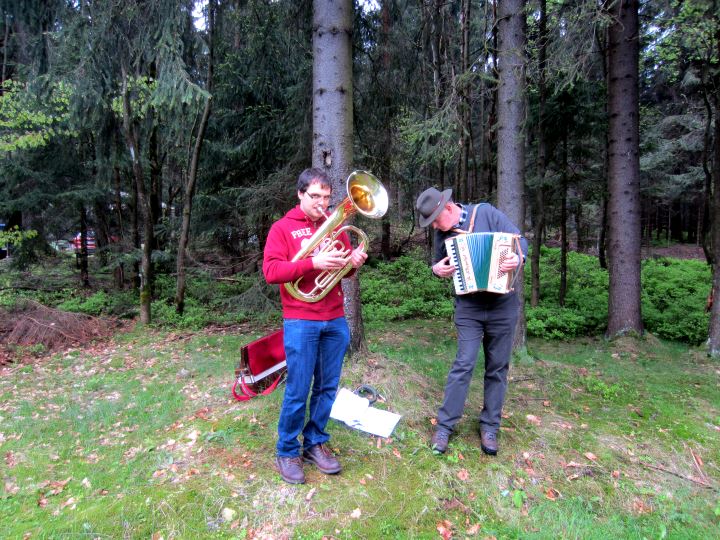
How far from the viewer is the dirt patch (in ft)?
25.3

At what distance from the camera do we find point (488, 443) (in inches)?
147

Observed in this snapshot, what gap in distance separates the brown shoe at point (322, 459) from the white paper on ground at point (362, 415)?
0.50 meters

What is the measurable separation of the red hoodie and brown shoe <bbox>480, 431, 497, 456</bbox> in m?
1.72

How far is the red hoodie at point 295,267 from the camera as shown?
289 cm

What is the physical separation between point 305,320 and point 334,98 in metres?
2.79

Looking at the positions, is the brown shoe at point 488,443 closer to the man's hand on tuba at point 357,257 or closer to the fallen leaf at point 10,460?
the man's hand on tuba at point 357,257

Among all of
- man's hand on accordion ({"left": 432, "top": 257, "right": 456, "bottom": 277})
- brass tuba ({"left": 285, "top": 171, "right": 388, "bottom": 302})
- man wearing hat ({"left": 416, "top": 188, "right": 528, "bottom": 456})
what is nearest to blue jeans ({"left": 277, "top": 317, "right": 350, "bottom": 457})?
brass tuba ({"left": 285, "top": 171, "right": 388, "bottom": 302})

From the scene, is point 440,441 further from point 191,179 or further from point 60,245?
point 60,245

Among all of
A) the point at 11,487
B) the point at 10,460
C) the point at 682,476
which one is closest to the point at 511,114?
the point at 682,476

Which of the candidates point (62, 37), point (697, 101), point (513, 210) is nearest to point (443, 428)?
point (513, 210)

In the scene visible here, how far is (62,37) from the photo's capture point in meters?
7.57

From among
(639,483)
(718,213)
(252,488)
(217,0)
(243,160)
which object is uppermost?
(217,0)

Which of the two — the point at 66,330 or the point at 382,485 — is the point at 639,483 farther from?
the point at 66,330

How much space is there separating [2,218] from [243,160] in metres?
7.94
